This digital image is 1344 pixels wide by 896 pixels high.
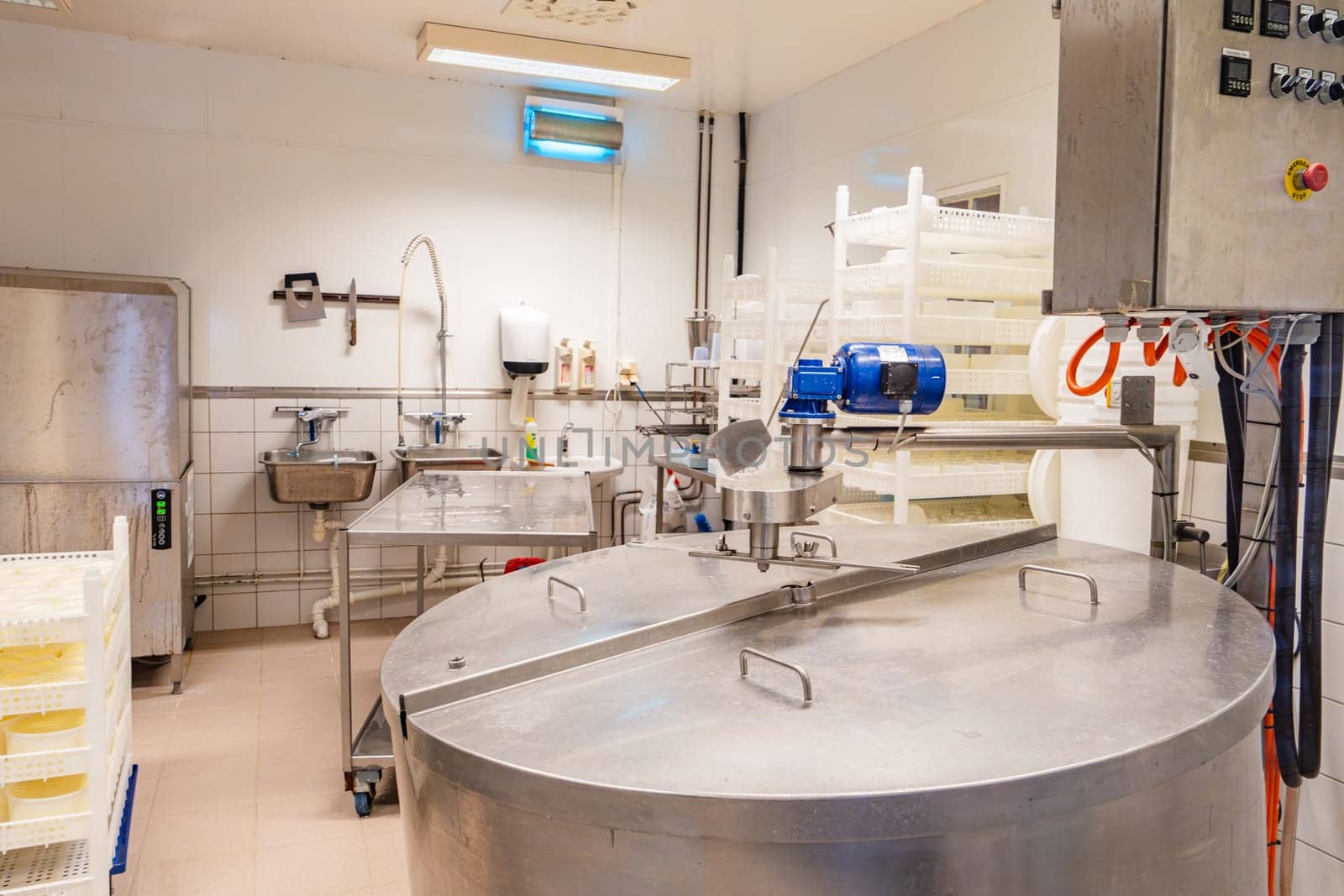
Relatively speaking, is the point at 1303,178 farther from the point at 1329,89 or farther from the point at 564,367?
the point at 564,367

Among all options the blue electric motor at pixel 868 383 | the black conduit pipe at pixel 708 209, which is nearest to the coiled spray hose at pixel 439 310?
the black conduit pipe at pixel 708 209

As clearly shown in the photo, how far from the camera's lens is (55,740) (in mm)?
1787

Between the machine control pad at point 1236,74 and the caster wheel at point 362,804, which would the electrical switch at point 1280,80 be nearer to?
the machine control pad at point 1236,74

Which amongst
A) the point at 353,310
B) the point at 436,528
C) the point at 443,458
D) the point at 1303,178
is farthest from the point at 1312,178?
the point at 353,310

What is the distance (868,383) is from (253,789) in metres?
2.62

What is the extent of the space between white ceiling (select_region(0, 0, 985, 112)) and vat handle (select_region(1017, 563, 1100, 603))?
276cm

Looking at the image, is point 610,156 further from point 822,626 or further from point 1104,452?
point 822,626

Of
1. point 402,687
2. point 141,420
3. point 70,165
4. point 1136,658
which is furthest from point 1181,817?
point 70,165

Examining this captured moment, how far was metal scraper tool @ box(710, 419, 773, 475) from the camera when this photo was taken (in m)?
1.41

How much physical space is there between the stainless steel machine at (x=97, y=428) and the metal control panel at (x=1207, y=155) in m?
3.55

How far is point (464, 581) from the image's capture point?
17.0 feet

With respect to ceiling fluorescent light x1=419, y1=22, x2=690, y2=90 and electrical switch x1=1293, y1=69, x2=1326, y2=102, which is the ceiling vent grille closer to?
ceiling fluorescent light x1=419, y1=22, x2=690, y2=90

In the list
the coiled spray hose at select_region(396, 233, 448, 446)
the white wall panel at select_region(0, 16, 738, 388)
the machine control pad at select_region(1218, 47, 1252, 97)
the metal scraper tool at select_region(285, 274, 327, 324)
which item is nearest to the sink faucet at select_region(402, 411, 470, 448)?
the coiled spray hose at select_region(396, 233, 448, 446)

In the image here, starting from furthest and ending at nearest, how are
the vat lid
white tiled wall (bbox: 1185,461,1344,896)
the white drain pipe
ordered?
1. the white drain pipe
2. white tiled wall (bbox: 1185,461,1344,896)
3. the vat lid
